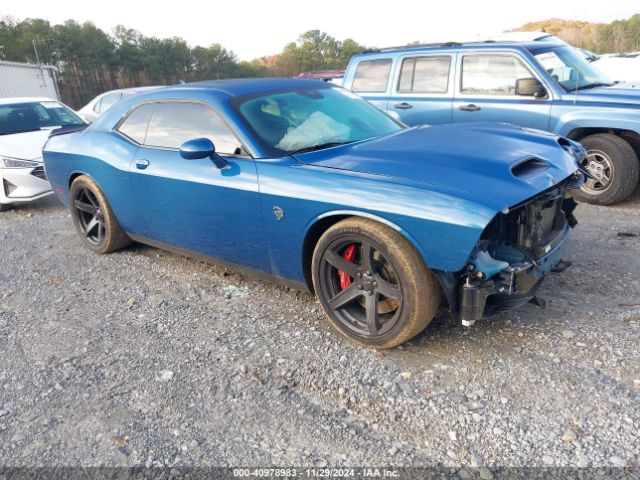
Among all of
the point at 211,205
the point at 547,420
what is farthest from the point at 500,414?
the point at 211,205

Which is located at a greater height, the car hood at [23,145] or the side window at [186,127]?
the side window at [186,127]

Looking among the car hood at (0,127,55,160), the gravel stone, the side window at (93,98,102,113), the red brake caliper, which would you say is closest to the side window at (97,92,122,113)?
the side window at (93,98,102,113)

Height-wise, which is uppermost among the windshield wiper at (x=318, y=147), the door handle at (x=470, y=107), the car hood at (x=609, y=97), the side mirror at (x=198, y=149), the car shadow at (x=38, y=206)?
the side mirror at (x=198, y=149)

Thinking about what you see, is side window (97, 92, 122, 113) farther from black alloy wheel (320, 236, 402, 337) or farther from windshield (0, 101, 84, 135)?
black alloy wheel (320, 236, 402, 337)

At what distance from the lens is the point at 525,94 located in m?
5.81

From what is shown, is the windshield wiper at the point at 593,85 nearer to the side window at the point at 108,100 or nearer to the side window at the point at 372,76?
the side window at the point at 372,76

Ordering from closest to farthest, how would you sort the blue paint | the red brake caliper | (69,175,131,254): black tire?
1. the blue paint
2. the red brake caliper
3. (69,175,131,254): black tire

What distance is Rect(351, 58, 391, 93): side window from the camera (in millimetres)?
7066

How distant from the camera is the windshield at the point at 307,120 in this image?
11.4 feet

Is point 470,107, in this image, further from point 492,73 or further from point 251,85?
point 251,85

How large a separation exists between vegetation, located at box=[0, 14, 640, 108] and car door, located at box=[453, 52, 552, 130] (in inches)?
699

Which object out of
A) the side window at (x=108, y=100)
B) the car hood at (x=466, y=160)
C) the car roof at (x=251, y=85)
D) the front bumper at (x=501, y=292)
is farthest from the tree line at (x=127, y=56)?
the front bumper at (x=501, y=292)

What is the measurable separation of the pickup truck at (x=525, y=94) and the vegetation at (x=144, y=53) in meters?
17.7

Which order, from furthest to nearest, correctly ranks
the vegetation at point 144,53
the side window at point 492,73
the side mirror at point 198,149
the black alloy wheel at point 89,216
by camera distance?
1. the vegetation at point 144,53
2. the side window at point 492,73
3. the black alloy wheel at point 89,216
4. the side mirror at point 198,149
